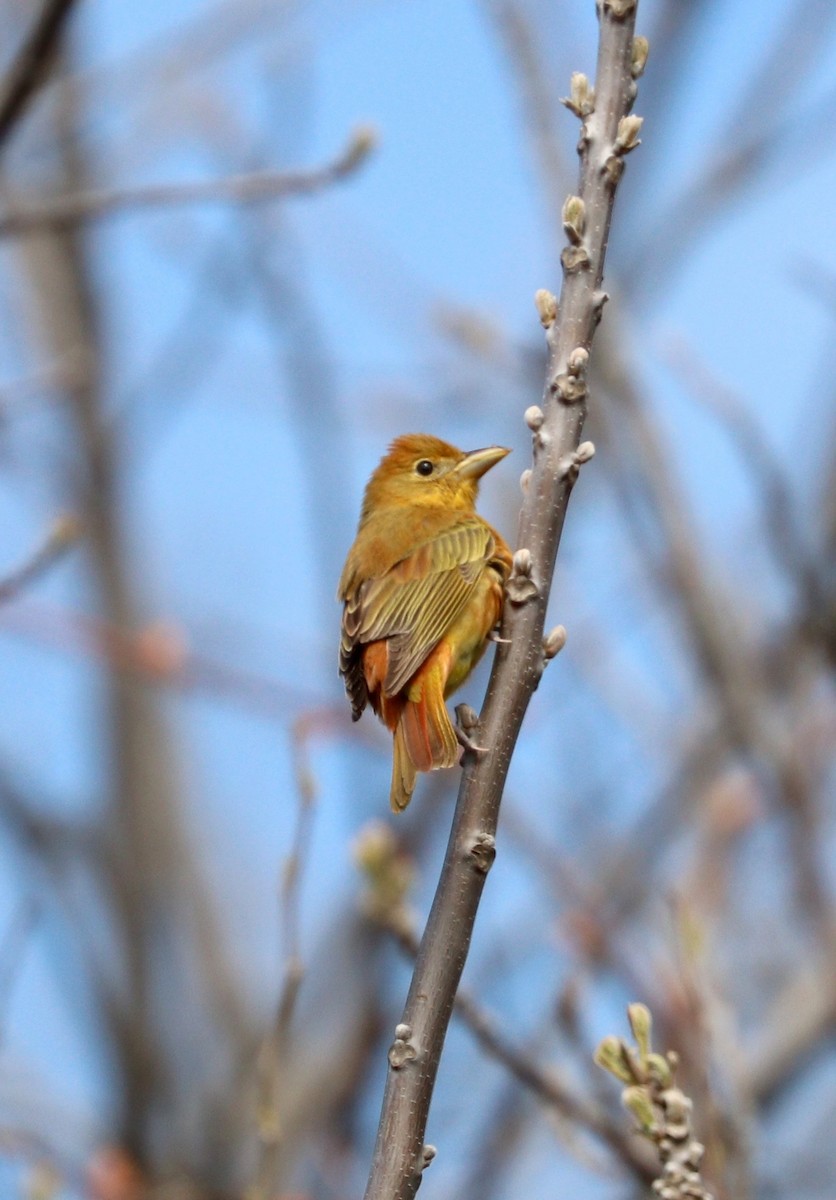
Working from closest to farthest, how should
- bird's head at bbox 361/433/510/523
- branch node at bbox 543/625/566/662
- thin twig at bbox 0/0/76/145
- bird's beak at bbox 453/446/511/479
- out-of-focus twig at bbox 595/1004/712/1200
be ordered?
out-of-focus twig at bbox 595/1004/712/1200 → branch node at bbox 543/625/566/662 → thin twig at bbox 0/0/76/145 → bird's beak at bbox 453/446/511/479 → bird's head at bbox 361/433/510/523

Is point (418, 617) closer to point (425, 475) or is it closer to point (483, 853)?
point (425, 475)

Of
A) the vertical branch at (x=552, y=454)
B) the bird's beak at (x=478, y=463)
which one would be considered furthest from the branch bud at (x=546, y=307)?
the bird's beak at (x=478, y=463)

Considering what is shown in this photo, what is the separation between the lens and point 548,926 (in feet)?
18.9

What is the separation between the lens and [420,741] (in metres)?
2.95

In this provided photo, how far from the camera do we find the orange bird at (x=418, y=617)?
118 inches

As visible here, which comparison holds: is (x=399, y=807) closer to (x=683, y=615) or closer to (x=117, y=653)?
(x=683, y=615)

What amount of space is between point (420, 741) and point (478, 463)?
4.04 ft

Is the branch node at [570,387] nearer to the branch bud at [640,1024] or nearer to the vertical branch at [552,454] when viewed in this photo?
the vertical branch at [552,454]

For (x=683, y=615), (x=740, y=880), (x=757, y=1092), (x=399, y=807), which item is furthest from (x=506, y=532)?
(x=399, y=807)

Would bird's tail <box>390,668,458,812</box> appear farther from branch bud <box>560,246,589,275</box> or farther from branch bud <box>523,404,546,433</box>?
branch bud <box>560,246,589,275</box>

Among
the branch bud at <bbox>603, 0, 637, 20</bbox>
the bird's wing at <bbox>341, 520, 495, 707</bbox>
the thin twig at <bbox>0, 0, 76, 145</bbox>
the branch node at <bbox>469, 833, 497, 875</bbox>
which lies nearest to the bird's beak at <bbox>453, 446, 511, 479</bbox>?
the bird's wing at <bbox>341, 520, 495, 707</bbox>

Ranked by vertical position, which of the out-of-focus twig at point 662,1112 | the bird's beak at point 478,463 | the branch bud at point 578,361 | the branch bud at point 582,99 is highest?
the bird's beak at point 478,463

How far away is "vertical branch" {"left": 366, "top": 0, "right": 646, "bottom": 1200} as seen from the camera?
221 centimetres

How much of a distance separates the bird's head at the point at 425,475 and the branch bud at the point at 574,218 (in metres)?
1.62
